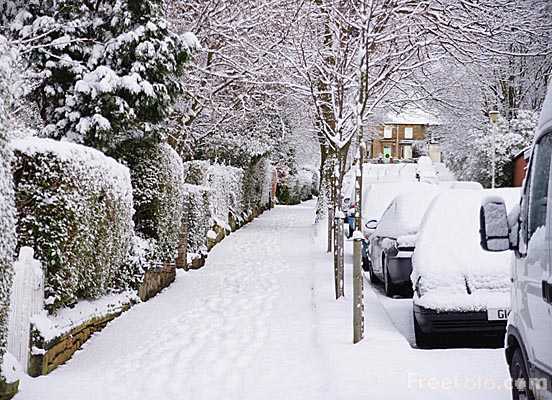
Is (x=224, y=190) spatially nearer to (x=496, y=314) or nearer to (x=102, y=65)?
(x=102, y=65)

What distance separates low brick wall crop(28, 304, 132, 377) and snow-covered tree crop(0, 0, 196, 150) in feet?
14.6

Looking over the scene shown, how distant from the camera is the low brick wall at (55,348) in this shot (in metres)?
6.46

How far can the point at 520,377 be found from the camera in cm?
455

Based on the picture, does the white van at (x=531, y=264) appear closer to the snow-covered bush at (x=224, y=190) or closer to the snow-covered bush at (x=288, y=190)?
the snow-covered bush at (x=224, y=190)

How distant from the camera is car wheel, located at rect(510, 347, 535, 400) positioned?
4332mm

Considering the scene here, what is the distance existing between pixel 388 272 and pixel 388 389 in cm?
531

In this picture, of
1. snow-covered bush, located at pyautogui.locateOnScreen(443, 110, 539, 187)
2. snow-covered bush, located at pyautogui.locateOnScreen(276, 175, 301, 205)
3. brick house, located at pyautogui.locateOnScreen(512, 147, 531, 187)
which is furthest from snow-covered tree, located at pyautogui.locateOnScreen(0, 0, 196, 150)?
snow-covered bush, located at pyautogui.locateOnScreen(276, 175, 301, 205)

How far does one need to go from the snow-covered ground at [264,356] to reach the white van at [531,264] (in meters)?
1.32

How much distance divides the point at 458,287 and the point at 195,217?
31.3ft

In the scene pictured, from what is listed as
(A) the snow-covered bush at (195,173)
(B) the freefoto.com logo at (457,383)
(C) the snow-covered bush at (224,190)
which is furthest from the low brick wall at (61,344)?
(C) the snow-covered bush at (224,190)

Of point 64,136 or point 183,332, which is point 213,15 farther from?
point 183,332

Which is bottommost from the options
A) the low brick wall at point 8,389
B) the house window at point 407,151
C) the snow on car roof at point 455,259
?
the low brick wall at point 8,389

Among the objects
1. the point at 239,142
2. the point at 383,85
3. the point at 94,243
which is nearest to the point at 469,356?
the point at 94,243

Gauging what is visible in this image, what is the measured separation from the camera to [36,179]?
6.82 meters
